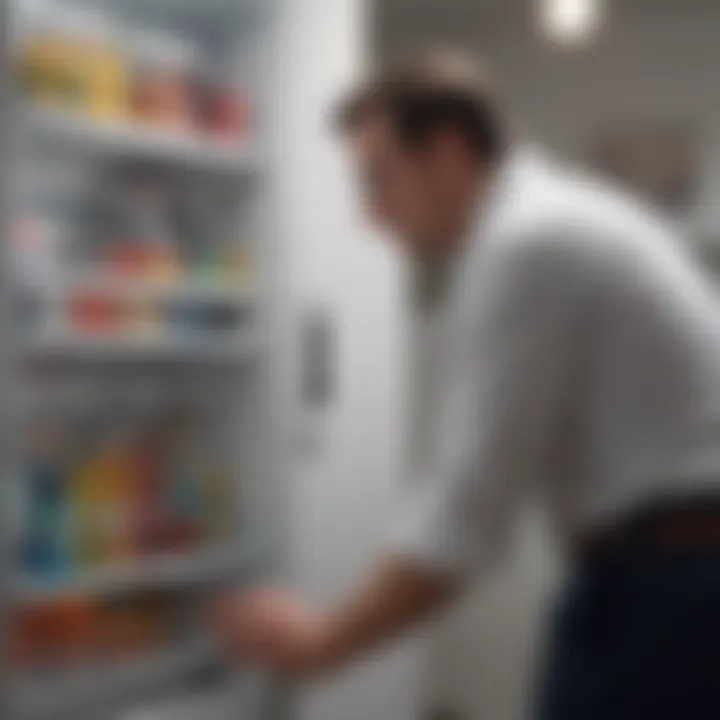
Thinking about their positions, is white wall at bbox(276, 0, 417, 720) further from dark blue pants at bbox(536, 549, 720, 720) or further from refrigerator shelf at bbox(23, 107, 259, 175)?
dark blue pants at bbox(536, 549, 720, 720)

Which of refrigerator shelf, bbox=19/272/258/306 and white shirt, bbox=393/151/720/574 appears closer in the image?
white shirt, bbox=393/151/720/574

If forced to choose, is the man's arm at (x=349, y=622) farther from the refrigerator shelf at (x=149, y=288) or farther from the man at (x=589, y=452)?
the refrigerator shelf at (x=149, y=288)

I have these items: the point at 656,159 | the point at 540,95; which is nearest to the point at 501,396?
the point at 656,159

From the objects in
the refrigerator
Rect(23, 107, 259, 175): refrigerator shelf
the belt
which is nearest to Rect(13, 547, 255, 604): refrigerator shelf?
the refrigerator

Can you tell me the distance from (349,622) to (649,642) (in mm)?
275

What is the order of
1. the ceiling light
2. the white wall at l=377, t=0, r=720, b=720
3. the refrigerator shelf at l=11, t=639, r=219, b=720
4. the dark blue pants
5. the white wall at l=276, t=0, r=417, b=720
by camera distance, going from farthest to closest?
the white wall at l=377, t=0, r=720, b=720 → the ceiling light → the white wall at l=276, t=0, r=417, b=720 → the refrigerator shelf at l=11, t=639, r=219, b=720 → the dark blue pants

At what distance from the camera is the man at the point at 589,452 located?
1.33m

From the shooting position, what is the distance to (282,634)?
149 cm

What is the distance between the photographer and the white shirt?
4.36 feet

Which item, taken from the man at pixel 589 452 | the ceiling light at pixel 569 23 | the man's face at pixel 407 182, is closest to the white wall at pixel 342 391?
the ceiling light at pixel 569 23

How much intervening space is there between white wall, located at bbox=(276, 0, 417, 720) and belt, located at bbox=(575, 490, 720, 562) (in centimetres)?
102

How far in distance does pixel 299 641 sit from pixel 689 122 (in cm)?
186

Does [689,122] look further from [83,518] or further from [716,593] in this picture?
[716,593]

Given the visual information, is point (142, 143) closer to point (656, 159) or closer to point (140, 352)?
point (140, 352)
